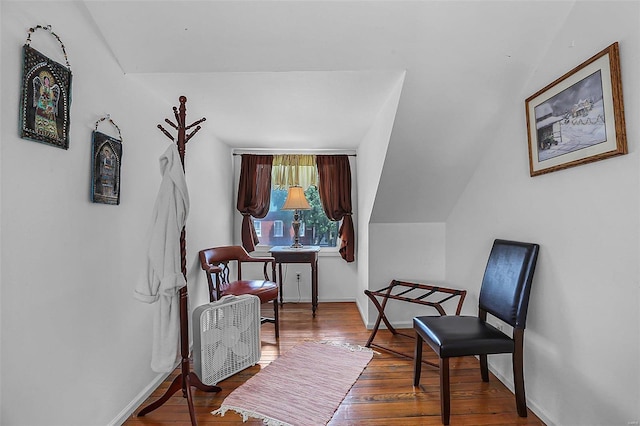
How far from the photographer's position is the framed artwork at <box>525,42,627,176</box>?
138 cm

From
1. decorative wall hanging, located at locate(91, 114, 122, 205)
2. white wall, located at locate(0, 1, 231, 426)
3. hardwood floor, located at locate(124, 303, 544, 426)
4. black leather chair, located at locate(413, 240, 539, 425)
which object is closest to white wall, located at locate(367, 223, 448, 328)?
hardwood floor, located at locate(124, 303, 544, 426)

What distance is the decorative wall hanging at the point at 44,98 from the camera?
123cm

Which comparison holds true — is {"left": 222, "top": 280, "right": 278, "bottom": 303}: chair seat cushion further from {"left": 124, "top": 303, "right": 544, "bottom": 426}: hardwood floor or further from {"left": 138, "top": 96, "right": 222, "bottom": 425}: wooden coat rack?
{"left": 138, "top": 96, "right": 222, "bottom": 425}: wooden coat rack

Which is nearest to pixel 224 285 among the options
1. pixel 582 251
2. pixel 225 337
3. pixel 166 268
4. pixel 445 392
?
pixel 225 337

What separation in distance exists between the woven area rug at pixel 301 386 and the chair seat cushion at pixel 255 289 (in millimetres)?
496

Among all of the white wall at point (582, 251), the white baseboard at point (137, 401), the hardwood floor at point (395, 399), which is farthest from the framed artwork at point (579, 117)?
the white baseboard at point (137, 401)

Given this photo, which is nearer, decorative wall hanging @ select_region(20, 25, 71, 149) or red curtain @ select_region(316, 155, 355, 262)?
decorative wall hanging @ select_region(20, 25, 71, 149)

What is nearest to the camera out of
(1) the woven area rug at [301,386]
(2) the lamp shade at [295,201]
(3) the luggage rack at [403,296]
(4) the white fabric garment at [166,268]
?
(4) the white fabric garment at [166,268]

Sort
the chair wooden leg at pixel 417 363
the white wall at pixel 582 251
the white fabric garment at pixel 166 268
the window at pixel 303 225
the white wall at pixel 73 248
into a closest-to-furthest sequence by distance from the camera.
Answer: the white wall at pixel 73 248
the white wall at pixel 582 251
the white fabric garment at pixel 166 268
the chair wooden leg at pixel 417 363
the window at pixel 303 225

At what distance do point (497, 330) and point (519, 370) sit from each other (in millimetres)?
224

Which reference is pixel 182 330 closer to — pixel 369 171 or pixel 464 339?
pixel 464 339

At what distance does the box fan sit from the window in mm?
1861

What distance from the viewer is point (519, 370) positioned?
184cm

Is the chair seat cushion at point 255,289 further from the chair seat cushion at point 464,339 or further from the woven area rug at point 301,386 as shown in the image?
the chair seat cushion at point 464,339
